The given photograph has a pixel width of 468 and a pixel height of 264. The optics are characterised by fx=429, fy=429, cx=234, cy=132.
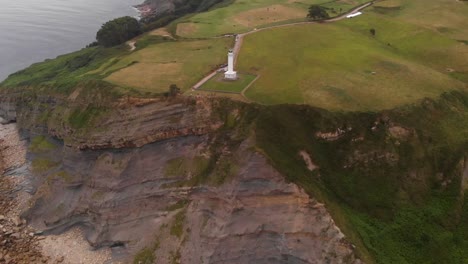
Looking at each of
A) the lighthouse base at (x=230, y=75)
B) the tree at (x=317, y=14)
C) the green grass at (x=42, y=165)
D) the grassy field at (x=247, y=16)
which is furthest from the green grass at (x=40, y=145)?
the tree at (x=317, y=14)

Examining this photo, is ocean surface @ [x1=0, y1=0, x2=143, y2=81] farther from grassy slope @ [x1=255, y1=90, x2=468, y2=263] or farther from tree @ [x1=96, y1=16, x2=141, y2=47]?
grassy slope @ [x1=255, y1=90, x2=468, y2=263]

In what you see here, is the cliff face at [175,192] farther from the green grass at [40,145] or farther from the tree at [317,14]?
the tree at [317,14]

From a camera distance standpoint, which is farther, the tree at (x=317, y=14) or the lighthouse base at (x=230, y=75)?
the tree at (x=317, y=14)

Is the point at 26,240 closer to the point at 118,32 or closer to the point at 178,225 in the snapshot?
the point at 178,225

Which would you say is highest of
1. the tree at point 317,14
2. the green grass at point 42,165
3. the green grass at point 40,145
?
the tree at point 317,14

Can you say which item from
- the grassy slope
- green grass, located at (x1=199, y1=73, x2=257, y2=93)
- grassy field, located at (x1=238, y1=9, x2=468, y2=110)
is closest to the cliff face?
the grassy slope

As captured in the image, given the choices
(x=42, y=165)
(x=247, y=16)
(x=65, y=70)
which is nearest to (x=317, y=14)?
(x=247, y=16)
